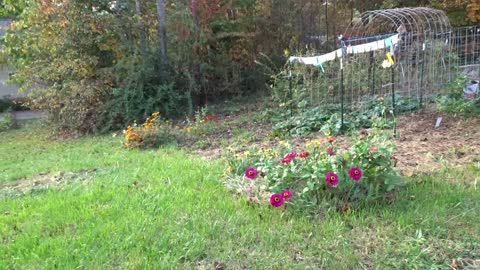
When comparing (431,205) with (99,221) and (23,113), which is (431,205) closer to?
(99,221)

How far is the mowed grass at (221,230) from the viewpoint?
2.84 m

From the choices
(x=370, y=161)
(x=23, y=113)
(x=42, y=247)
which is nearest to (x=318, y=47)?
(x=370, y=161)

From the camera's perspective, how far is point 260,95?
12258mm

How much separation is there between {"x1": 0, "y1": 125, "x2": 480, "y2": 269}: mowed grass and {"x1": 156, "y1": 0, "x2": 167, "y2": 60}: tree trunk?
6.97 m

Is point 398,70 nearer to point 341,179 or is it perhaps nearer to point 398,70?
point 398,70

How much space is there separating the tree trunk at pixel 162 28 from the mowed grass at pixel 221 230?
22.9 ft

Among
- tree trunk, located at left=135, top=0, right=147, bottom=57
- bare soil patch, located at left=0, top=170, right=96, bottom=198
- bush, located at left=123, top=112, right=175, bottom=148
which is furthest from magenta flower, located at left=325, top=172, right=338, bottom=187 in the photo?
tree trunk, located at left=135, top=0, right=147, bottom=57

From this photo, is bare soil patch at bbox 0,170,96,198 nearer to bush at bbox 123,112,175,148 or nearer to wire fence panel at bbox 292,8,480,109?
bush at bbox 123,112,175,148

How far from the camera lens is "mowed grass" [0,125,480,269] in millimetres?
2836

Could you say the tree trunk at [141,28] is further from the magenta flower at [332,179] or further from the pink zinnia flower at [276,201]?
the magenta flower at [332,179]

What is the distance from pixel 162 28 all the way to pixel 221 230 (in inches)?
337

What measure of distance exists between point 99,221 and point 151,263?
0.90m

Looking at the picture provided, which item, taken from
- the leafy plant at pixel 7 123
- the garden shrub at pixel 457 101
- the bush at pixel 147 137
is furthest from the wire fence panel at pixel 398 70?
the leafy plant at pixel 7 123

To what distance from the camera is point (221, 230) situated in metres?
3.29
